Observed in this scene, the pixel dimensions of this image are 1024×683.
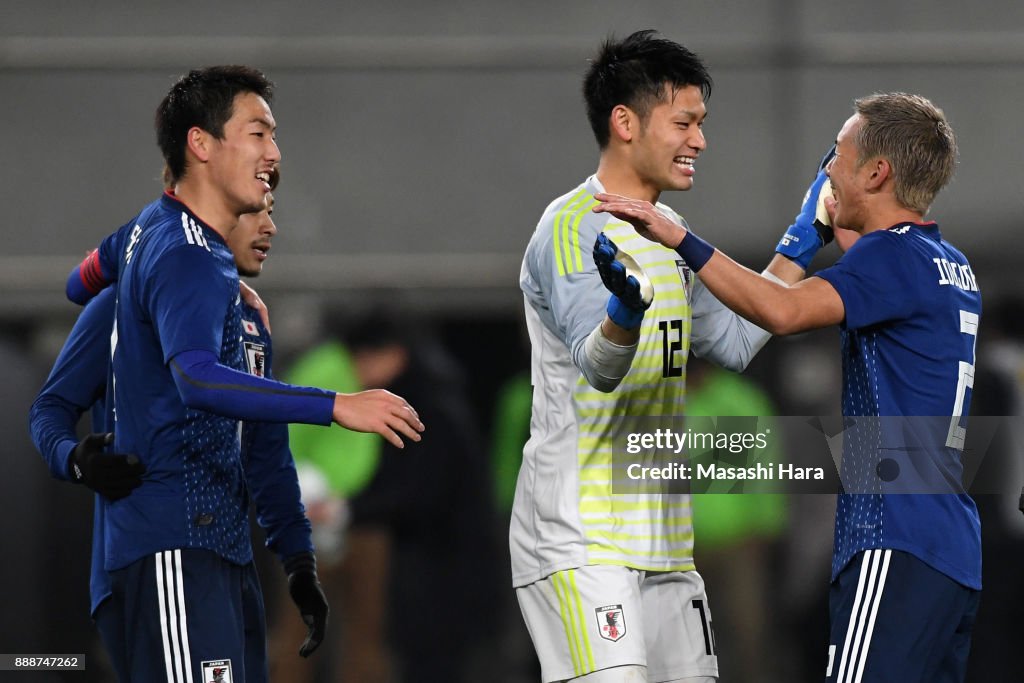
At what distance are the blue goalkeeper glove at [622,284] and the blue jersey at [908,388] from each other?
482 mm

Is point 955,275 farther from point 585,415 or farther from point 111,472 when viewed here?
point 111,472

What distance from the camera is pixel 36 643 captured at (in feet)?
21.9

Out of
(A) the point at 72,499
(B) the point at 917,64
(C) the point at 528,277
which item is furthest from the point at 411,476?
(B) the point at 917,64

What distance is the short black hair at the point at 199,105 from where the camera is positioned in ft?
10.7

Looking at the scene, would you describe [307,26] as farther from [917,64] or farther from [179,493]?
[179,493]

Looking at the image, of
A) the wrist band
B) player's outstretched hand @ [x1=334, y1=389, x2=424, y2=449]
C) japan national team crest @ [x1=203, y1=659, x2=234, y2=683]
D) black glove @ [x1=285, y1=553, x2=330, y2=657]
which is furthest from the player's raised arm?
black glove @ [x1=285, y1=553, x2=330, y2=657]

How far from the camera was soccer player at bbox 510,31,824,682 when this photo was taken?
116 inches

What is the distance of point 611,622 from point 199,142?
5.06 ft

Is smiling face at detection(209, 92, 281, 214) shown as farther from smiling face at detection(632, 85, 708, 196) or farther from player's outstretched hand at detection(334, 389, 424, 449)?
smiling face at detection(632, 85, 708, 196)

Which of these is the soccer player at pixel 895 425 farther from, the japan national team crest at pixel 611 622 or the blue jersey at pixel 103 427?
the blue jersey at pixel 103 427

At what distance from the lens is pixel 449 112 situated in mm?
7648

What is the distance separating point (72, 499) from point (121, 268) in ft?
12.9

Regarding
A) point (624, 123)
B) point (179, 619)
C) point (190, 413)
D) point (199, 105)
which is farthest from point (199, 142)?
point (179, 619)

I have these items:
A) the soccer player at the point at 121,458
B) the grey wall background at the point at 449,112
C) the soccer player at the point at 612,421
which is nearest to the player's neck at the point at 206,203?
the soccer player at the point at 121,458
